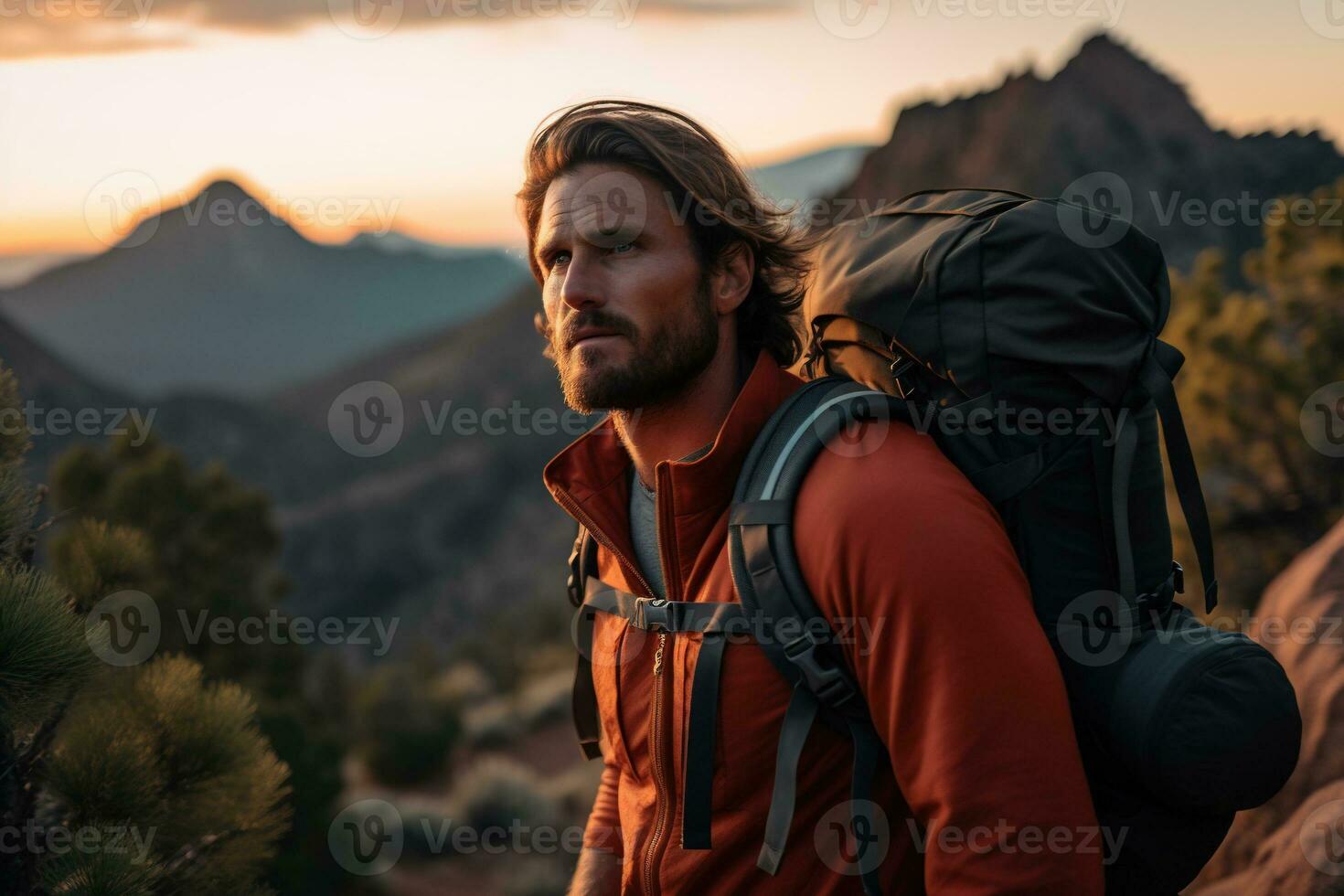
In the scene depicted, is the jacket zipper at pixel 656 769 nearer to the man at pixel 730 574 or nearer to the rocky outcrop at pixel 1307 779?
the man at pixel 730 574

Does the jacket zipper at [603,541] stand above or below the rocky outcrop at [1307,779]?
above

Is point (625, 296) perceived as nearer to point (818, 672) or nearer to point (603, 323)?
point (603, 323)

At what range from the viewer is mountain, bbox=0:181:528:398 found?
52875 mm

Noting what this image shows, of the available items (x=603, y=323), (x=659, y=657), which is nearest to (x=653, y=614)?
(x=659, y=657)

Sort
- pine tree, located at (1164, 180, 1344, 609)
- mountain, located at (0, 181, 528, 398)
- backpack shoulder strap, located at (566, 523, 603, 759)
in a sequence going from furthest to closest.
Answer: mountain, located at (0, 181, 528, 398)
pine tree, located at (1164, 180, 1344, 609)
backpack shoulder strap, located at (566, 523, 603, 759)

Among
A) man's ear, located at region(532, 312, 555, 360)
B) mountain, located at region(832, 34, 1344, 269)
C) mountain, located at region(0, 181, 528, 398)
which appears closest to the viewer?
man's ear, located at region(532, 312, 555, 360)

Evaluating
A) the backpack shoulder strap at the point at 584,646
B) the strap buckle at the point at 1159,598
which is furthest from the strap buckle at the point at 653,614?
the strap buckle at the point at 1159,598

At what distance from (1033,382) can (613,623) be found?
3.68ft

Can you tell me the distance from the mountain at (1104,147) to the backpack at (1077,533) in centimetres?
3625

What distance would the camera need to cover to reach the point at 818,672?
1898 millimetres

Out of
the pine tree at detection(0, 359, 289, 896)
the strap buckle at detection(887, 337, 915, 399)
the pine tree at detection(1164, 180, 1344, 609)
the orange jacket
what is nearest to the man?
the orange jacket

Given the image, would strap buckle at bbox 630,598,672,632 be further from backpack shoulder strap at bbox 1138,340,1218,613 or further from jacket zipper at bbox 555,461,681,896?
backpack shoulder strap at bbox 1138,340,1218,613

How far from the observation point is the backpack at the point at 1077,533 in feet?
6.05

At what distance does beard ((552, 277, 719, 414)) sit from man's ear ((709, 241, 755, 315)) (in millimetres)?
151
